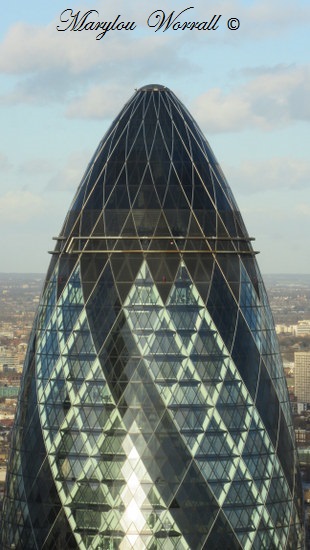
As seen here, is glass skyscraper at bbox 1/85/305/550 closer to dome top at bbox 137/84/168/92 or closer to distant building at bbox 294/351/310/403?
dome top at bbox 137/84/168/92

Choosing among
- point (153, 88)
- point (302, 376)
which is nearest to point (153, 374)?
point (153, 88)

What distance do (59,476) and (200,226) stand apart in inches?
329

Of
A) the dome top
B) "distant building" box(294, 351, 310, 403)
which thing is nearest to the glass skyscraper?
the dome top

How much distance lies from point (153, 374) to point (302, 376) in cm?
12084

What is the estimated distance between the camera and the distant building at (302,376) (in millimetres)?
153225

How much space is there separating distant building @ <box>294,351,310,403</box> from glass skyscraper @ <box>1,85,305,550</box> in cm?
10647

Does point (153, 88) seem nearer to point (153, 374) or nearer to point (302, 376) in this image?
point (153, 374)

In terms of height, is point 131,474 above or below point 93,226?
below

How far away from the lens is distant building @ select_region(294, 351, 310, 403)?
153225 mm

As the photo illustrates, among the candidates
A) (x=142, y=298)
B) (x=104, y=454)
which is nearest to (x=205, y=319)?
(x=142, y=298)

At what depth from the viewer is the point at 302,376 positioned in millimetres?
160875

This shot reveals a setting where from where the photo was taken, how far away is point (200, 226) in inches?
1684

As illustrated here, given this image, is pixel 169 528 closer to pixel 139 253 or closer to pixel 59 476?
pixel 59 476

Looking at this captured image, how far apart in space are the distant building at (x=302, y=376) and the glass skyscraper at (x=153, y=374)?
4192 inches
